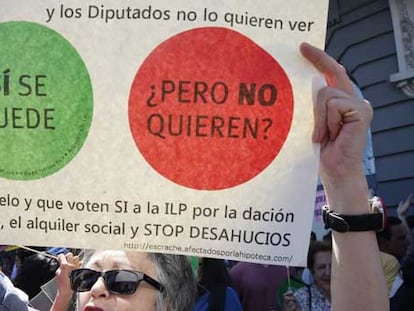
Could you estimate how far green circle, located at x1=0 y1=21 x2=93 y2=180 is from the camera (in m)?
1.58

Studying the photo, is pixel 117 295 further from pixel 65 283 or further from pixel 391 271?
pixel 391 271

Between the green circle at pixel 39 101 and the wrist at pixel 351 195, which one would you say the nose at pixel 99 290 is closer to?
the green circle at pixel 39 101

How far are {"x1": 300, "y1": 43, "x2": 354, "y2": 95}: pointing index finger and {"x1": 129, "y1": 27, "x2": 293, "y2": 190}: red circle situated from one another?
0.28 feet

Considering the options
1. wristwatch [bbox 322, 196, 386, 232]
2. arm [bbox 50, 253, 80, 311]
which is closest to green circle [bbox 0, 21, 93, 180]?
wristwatch [bbox 322, 196, 386, 232]

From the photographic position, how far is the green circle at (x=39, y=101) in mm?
1578

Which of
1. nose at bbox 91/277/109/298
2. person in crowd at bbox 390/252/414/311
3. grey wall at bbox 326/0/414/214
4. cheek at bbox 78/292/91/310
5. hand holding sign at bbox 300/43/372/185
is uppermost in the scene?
grey wall at bbox 326/0/414/214

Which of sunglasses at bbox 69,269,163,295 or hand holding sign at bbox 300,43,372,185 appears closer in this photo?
hand holding sign at bbox 300,43,372,185

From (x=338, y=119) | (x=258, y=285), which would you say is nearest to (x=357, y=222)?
(x=338, y=119)

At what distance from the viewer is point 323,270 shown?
159 inches

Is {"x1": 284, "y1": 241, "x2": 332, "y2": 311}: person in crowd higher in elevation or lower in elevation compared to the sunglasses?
lower

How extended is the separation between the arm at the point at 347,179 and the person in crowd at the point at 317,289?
7.83 feet

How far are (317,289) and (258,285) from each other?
0.39m

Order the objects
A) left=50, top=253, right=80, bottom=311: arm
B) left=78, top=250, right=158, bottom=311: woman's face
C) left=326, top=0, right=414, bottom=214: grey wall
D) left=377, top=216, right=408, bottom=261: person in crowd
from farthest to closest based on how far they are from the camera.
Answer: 1. left=326, top=0, right=414, bottom=214: grey wall
2. left=377, top=216, right=408, bottom=261: person in crowd
3. left=50, top=253, right=80, bottom=311: arm
4. left=78, top=250, right=158, bottom=311: woman's face

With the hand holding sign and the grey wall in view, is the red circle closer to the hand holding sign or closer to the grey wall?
the hand holding sign
